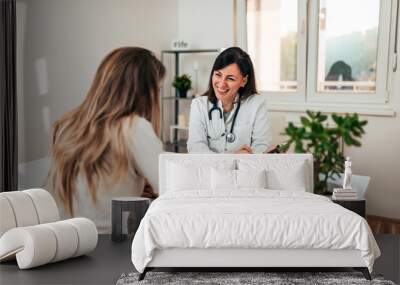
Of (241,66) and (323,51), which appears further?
(323,51)

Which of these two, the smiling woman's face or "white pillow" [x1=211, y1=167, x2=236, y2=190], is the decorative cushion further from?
the smiling woman's face

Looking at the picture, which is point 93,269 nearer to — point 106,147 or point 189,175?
point 189,175

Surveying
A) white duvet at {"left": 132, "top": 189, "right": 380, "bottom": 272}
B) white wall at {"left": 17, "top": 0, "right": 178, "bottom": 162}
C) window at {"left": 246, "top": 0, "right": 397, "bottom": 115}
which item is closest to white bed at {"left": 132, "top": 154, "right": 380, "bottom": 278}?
white duvet at {"left": 132, "top": 189, "right": 380, "bottom": 272}

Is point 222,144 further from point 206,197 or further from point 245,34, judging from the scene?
point 245,34

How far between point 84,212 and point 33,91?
3.71 feet

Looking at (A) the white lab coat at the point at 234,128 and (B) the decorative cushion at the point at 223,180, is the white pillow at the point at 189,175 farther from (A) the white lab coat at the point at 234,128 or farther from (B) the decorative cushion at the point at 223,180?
(A) the white lab coat at the point at 234,128

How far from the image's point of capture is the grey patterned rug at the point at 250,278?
3.88 metres

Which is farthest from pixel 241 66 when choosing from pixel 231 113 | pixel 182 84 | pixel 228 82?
pixel 182 84

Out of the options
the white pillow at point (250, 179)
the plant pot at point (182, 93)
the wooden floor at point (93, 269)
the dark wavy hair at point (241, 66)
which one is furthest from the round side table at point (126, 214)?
the plant pot at point (182, 93)

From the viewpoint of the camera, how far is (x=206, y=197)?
4258 mm

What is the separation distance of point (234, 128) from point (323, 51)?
7.26ft

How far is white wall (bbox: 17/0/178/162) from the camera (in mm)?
5473

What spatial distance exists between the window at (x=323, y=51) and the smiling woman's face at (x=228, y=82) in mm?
1894

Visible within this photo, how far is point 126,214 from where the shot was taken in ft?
16.1
